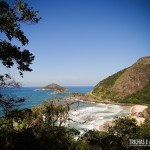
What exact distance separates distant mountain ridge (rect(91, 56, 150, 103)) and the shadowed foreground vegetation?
77315 millimetres

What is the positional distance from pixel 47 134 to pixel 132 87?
106 metres

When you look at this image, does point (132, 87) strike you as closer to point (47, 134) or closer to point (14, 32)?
point (47, 134)

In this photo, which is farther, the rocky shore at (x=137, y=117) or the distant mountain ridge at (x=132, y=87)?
the distant mountain ridge at (x=132, y=87)

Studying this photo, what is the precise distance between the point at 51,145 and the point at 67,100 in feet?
27.9

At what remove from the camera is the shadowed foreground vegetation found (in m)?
14.3


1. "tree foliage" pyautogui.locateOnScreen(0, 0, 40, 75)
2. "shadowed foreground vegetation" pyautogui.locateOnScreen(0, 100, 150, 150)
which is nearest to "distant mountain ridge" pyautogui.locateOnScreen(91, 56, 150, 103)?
"shadowed foreground vegetation" pyautogui.locateOnScreen(0, 100, 150, 150)

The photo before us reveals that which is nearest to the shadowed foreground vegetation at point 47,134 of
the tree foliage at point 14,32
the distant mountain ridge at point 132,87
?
the tree foliage at point 14,32

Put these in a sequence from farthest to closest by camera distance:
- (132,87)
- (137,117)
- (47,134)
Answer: (132,87), (137,117), (47,134)

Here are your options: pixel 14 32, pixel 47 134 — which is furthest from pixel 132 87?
pixel 14 32

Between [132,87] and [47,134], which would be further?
[132,87]

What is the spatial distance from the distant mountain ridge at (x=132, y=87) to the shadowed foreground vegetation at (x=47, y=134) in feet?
254

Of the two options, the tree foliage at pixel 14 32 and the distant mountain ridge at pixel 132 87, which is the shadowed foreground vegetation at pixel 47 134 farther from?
the distant mountain ridge at pixel 132 87

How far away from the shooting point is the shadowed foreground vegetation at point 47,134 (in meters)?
14.3

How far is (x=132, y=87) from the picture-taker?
11981 centimetres
